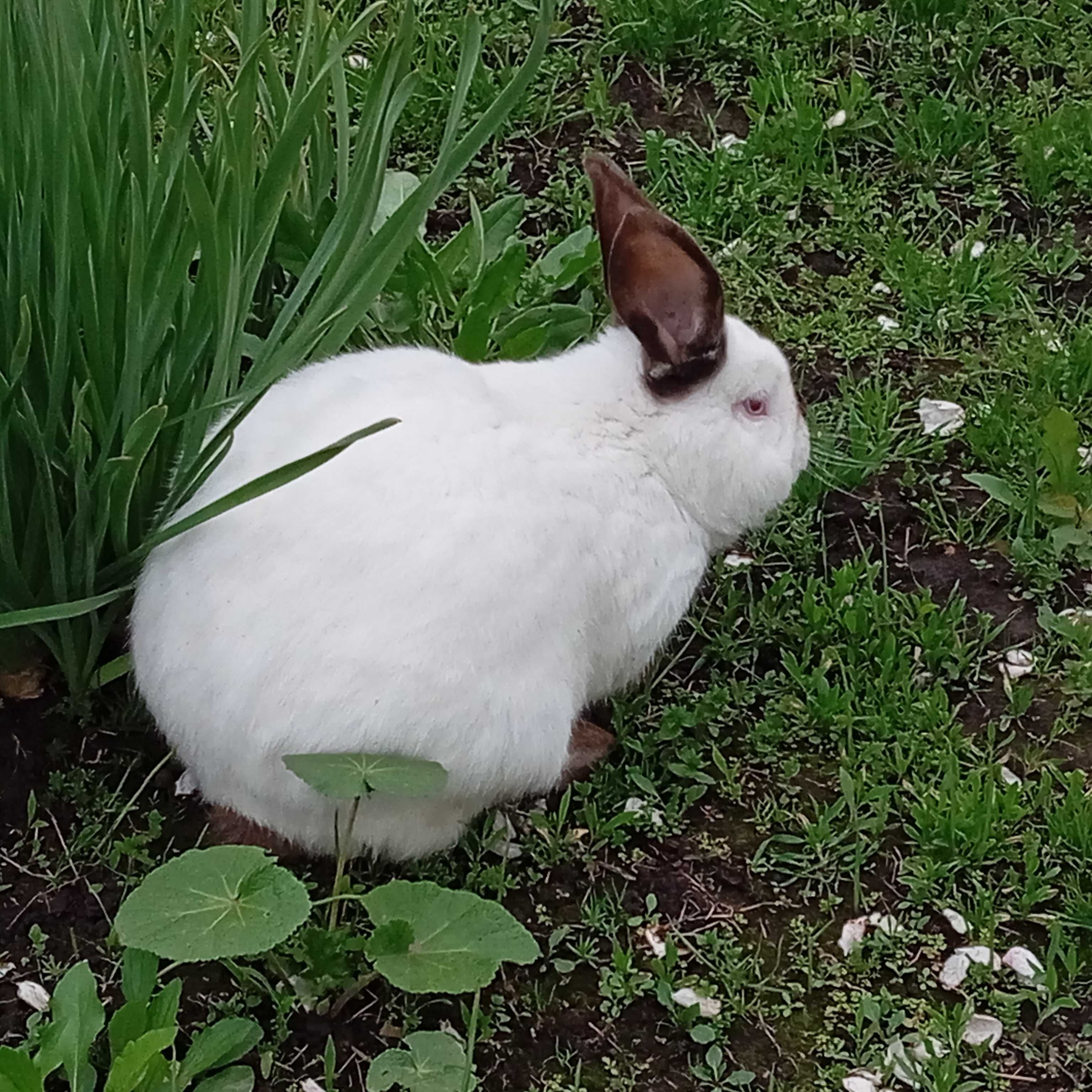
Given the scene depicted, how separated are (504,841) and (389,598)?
56 cm

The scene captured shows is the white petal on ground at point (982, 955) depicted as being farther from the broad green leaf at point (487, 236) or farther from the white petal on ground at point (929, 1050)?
the broad green leaf at point (487, 236)

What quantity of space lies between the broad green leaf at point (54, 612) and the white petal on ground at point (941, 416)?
66.4 inches

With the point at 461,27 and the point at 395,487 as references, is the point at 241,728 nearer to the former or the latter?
the point at 395,487

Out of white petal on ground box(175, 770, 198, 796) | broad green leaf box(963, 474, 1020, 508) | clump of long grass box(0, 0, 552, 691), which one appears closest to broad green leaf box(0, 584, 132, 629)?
clump of long grass box(0, 0, 552, 691)

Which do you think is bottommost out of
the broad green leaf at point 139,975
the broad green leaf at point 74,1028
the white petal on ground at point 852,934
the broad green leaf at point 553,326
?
the white petal on ground at point 852,934

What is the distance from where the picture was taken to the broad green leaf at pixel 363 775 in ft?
6.80

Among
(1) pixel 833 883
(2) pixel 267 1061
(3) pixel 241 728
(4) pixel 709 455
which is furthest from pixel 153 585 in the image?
(1) pixel 833 883

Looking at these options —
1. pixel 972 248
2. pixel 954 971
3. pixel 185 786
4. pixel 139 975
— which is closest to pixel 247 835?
pixel 185 786

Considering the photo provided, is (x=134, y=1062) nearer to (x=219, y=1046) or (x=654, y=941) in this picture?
(x=219, y=1046)

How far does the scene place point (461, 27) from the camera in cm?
400

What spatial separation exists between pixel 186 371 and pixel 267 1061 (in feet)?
3.21

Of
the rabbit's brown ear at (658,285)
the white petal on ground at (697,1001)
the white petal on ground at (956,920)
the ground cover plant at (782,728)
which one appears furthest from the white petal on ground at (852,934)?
the rabbit's brown ear at (658,285)

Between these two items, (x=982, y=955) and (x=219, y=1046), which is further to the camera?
(x=982, y=955)

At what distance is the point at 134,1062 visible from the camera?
2004 millimetres
